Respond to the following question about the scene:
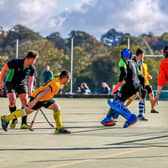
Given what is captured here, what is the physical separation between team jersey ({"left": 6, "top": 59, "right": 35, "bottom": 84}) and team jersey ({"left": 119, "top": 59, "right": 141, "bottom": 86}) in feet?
6.22

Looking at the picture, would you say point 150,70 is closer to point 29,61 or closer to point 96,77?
point 96,77

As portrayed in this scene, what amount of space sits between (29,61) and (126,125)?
2504 mm

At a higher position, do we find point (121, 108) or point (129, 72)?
point (129, 72)

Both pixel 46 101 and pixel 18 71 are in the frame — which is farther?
pixel 18 71

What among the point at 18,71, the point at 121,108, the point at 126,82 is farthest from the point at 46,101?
the point at 126,82

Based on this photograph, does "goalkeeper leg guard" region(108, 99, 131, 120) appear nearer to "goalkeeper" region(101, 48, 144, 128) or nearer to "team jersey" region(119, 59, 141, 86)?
"goalkeeper" region(101, 48, 144, 128)

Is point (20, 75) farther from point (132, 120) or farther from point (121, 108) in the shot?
point (132, 120)

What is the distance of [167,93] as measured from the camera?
40.7 m

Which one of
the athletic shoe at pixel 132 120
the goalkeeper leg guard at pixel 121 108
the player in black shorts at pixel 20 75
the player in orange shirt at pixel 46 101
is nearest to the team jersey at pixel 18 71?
the player in black shorts at pixel 20 75

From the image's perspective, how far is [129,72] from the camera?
1420 centimetres

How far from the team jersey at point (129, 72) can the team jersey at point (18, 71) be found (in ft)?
6.22

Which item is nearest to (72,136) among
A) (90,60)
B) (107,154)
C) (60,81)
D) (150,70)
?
(60,81)

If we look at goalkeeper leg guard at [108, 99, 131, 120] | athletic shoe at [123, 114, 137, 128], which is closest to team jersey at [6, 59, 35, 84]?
goalkeeper leg guard at [108, 99, 131, 120]

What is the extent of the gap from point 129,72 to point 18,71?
241cm
